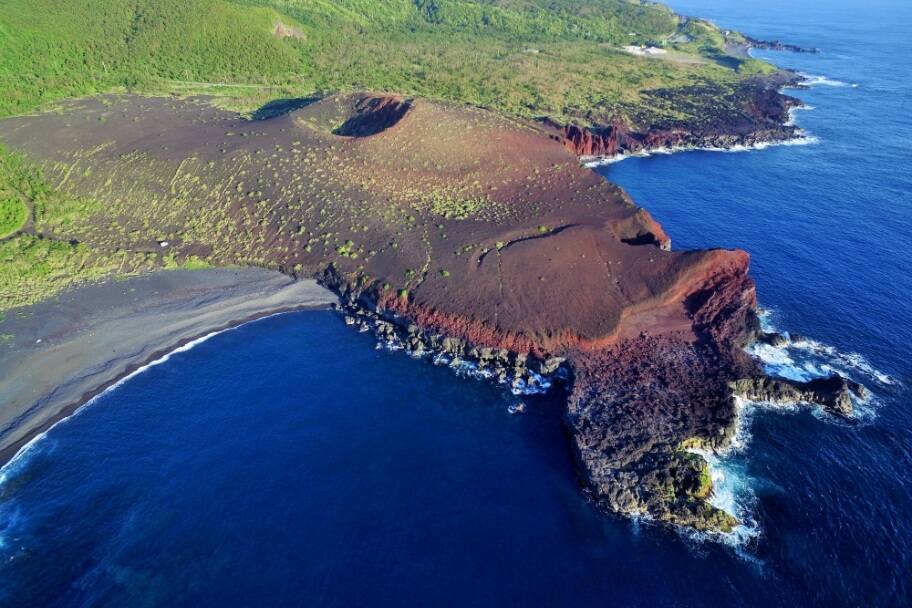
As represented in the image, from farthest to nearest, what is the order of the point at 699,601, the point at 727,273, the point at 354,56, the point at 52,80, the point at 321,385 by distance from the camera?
the point at 354,56, the point at 52,80, the point at 727,273, the point at 321,385, the point at 699,601

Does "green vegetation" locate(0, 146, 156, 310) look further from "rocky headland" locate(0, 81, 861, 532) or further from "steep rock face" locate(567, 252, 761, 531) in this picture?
"steep rock face" locate(567, 252, 761, 531)

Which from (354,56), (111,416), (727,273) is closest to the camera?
(111,416)

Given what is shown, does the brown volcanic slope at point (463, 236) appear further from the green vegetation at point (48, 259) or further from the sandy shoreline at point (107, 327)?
the sandy shoreline at point (107, 327)

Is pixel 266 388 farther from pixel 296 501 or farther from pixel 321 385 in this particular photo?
pixel 296 501

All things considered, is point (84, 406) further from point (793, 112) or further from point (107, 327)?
point (793, 112)

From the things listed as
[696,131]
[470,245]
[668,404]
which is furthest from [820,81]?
[668,404]

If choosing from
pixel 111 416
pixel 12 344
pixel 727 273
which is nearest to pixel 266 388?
pixel 111 416

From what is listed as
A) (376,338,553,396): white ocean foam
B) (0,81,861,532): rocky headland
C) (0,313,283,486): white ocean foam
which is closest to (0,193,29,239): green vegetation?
(0,81,861,532): rocky headland
